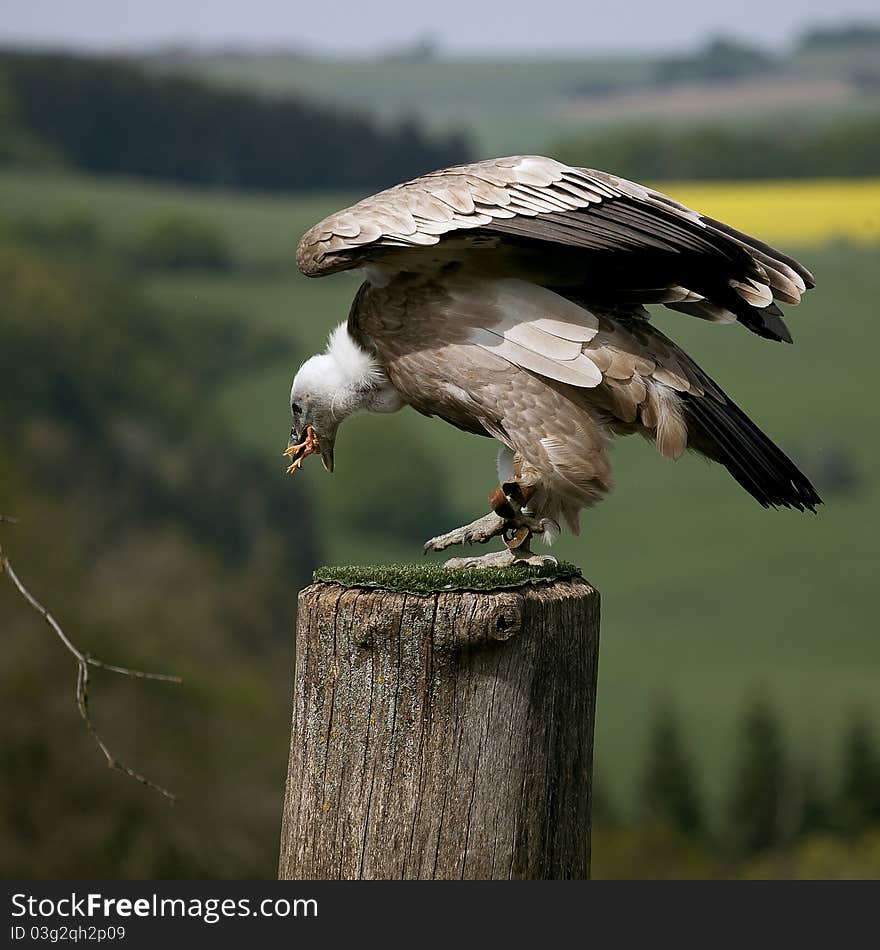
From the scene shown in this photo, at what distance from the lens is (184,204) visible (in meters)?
19.7

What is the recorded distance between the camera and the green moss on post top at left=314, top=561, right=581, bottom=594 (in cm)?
323

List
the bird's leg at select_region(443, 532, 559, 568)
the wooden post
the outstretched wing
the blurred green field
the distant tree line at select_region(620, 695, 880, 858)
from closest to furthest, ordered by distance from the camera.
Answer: the wooden post → the outstretched wing → the bird's leg at select_region(443, 532, 559, 568) → the blurred green field → the distant tree line at select_region(620, 695, 880, 858)

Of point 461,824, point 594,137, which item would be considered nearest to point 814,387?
point 594,137

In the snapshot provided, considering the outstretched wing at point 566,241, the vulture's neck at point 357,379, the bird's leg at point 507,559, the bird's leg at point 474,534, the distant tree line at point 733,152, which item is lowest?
the bird's leg at point 507,559

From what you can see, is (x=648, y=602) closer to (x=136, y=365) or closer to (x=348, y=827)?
(x=136, y=365)

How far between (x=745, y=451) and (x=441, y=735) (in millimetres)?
1375

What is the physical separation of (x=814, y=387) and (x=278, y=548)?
7.30 meters

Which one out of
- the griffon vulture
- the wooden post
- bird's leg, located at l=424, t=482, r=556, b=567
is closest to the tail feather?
the griffon vulture

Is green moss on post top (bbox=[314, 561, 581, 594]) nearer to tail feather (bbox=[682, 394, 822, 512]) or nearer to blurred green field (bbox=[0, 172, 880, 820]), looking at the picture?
tail feather (bbox=[682, 394, 822, 512])

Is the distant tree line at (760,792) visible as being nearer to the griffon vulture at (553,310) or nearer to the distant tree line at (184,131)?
the distant tree line at (184,131)

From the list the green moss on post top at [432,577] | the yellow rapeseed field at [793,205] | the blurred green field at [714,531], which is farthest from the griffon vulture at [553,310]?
the blurred green field at [714,531]

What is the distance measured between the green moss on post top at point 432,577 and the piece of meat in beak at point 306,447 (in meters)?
0.91

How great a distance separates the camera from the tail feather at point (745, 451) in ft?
12.8

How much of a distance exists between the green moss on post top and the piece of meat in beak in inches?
35.9
